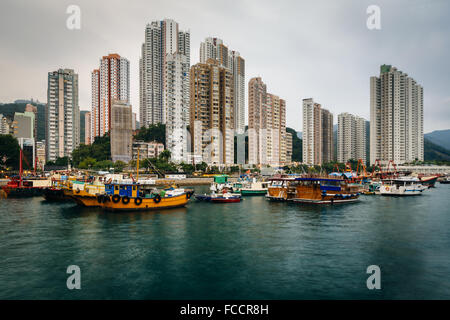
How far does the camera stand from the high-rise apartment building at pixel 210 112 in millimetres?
101312

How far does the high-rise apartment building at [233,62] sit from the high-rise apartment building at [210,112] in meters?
35.6

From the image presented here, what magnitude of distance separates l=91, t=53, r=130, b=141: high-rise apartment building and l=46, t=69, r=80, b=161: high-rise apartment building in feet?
39.2

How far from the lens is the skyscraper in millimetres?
102062

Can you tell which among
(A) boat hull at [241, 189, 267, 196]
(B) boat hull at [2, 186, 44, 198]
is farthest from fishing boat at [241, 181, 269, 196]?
(B) boat hull at [2, 186, 44, 198]

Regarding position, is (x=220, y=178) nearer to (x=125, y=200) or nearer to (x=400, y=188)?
(x=125, y=200)

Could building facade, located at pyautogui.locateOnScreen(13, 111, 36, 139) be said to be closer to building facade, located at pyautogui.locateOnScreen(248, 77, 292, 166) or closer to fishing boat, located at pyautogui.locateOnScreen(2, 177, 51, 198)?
fishing boat, located at pyautogui.locateOnScreen(2, 177, 51, 198)

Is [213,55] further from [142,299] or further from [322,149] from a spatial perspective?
[142,299]

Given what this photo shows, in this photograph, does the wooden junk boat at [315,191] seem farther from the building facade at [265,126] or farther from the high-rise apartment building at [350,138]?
the high-rise apartment building at [350,138]

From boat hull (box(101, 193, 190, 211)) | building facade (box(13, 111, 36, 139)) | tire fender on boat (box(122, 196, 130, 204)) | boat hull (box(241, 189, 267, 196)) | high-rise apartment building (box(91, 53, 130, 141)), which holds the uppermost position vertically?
high-rise apartment building (box(91, 53, 130, 141))

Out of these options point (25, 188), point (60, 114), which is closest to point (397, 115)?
point (25, 188)

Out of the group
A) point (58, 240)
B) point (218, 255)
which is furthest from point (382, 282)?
point (58, 240)

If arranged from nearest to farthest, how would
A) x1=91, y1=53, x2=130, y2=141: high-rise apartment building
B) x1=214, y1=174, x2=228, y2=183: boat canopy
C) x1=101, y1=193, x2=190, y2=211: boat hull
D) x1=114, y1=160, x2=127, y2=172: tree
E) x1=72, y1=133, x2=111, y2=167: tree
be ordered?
x1=101, y1=193, x2=190, y2=211: boat hull → x1=214, y1=174, x2=228, y2=183: boat canopy → x1=114, y1=160, x2=127, y2=172: tree → x1=72, y1=133, x2=111, y2=167: tree → x1=91, y1=53, x2=130, y2=141: high-rise apartment building

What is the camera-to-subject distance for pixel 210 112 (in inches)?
4045

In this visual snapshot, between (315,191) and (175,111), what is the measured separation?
2837 inches
